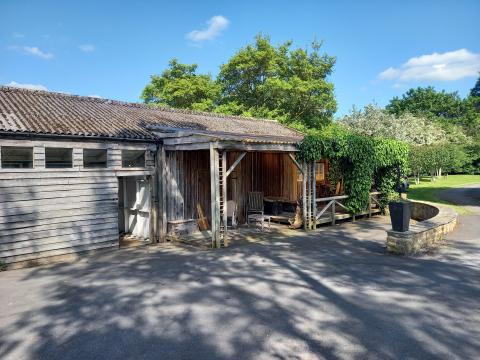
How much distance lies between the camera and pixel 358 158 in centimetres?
1511

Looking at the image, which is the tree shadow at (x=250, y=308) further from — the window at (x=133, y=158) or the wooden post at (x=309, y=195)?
the wooden post at (x=309, y=195)

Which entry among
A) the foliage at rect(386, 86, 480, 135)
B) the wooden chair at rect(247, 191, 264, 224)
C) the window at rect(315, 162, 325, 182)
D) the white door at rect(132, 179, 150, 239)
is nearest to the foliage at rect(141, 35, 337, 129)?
the window at rect(315, 162, 325, 182)

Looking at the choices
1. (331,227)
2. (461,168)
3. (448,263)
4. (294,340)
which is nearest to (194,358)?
(294,340)

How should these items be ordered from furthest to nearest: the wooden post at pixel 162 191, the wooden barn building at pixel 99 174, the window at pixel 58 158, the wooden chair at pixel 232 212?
the wooden chair at pixel 232 212, the wooden post at pixel 162 191, the window at pixel 58 158, the wooden barn building at pixel 99 174

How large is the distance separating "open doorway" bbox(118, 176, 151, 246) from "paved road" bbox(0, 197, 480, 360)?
252 centimetres

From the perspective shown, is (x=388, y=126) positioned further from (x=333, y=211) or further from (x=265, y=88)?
(x=333, y=211)

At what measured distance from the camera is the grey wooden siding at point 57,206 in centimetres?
901

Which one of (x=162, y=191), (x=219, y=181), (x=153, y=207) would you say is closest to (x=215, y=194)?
(x=219, y=181)

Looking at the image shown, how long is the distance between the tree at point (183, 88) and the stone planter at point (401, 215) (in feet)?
74.0

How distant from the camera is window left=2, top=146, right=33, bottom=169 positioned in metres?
9.10

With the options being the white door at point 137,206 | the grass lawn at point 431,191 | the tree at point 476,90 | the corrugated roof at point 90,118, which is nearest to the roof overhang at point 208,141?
the corrugated roof at point 90,118

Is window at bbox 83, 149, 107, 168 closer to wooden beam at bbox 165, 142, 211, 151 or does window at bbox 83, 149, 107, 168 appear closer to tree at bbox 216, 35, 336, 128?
wooden beam at bbox 165, 142, 211, 151

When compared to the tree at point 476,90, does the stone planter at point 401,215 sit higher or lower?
lower

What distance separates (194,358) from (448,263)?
685 centimetres
